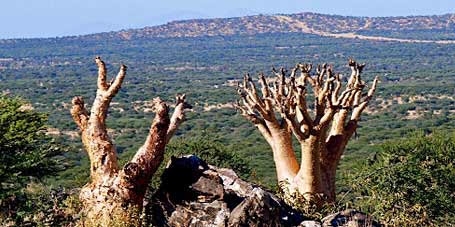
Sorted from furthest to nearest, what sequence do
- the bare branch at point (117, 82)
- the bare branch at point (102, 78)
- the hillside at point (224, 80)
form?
1. the hillside at point (224, 80)
2. the bare branch at point (102, 78)
3. the bare branch at point (117, 82)

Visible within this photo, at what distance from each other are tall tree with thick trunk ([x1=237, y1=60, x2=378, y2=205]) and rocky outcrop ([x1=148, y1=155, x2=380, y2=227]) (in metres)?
1.25

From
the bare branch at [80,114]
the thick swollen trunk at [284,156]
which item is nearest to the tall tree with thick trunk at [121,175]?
the bare branch at [80,114]

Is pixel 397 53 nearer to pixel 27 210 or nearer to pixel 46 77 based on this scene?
pixel 46 77

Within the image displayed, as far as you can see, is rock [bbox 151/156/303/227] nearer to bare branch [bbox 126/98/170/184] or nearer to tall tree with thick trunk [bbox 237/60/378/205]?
bare branch [bbox 126/98/170/184]

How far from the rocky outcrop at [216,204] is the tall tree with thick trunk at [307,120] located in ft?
4.10

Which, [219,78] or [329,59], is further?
[329,59]

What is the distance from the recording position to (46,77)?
5281 inches

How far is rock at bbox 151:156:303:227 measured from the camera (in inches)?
345

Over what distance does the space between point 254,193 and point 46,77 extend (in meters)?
129

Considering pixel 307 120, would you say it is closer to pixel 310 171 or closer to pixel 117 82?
pixel 310 171

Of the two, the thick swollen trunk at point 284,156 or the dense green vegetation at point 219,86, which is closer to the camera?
the thick swollen trunk at point 284,156

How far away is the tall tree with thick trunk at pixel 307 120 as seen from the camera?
1127 cm

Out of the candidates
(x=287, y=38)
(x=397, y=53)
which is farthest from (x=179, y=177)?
(x=287, y=38)

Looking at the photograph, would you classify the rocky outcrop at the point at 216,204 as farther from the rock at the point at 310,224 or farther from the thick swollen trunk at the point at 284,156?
the thick swollen trunk at the point at 284,156
